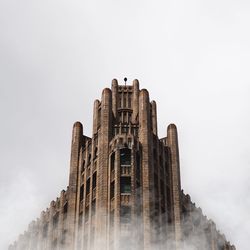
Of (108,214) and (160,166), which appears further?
(160,166)

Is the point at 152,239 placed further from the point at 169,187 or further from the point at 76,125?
the point at 76,125

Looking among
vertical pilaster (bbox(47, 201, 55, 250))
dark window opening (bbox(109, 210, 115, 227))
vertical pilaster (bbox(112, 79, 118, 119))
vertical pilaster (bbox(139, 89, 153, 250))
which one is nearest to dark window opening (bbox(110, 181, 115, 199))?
dark window opening (bbox(109, 210, 115, 227))

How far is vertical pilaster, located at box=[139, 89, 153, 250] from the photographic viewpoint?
273ft

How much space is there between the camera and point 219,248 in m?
98.9

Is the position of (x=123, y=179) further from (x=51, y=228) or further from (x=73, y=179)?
(x=51, y=228)

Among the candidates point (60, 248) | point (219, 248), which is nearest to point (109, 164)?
point (60, 248)

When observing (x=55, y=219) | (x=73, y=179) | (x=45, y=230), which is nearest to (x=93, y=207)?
(x=73, y=179)

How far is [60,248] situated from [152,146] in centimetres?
1598

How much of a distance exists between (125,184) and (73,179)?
9.34m

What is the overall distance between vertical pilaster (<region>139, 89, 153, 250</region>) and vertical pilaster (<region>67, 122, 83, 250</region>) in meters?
8.76

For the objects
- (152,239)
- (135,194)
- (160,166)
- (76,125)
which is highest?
(76,125)

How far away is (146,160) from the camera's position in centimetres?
8938

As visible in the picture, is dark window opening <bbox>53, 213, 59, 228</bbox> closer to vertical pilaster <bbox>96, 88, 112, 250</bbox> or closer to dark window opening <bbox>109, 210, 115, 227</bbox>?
vertical pilaster <bbox>96, 88, 112, 250</bbox>

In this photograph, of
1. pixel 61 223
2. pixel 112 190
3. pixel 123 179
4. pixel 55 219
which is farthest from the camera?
pixel 55 219
